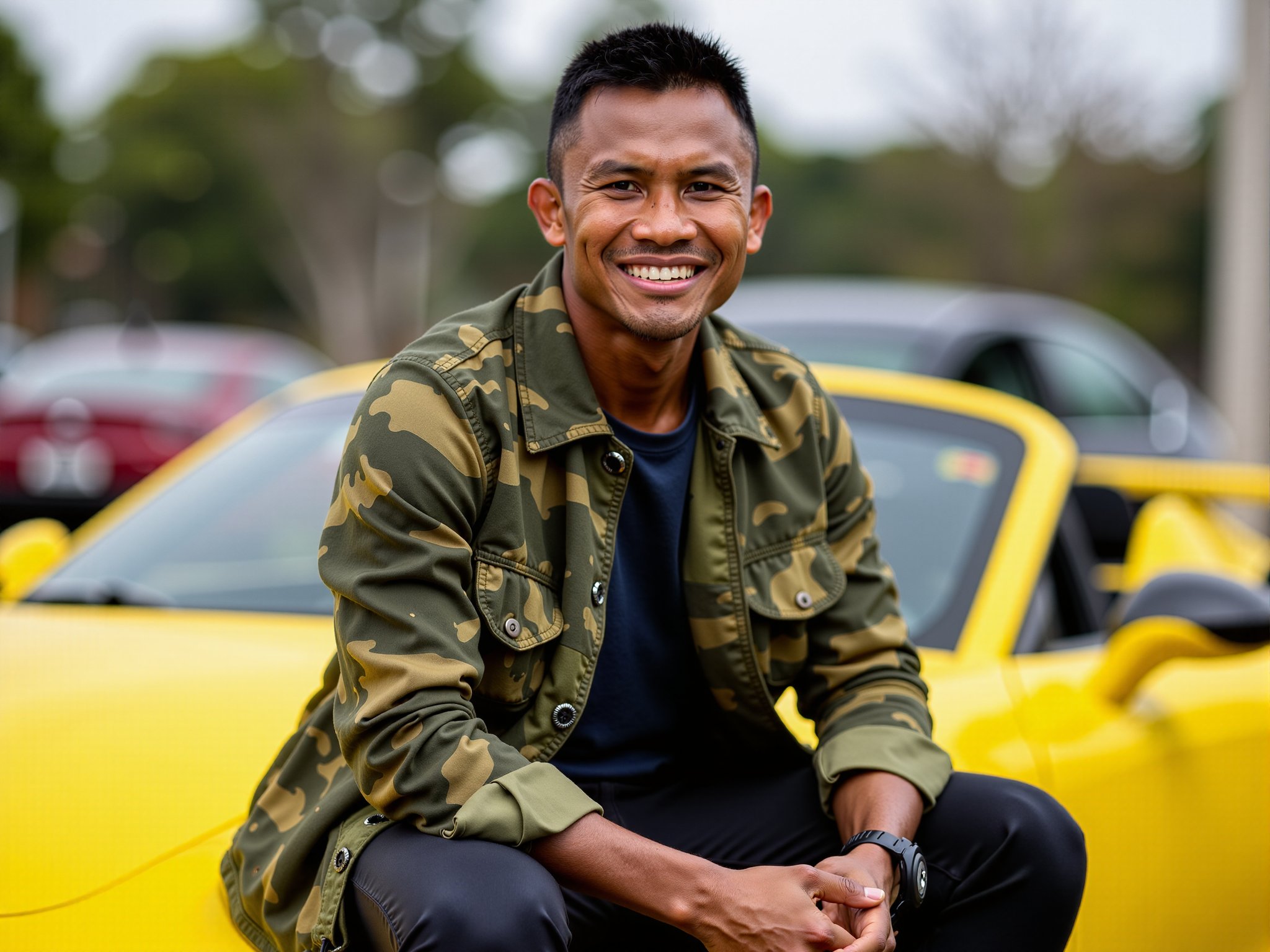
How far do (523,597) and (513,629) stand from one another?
0.17 feet

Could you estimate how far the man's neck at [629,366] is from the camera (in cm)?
207

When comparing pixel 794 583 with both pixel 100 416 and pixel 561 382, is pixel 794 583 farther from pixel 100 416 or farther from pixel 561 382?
pixel 100 416

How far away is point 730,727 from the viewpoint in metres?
2.14

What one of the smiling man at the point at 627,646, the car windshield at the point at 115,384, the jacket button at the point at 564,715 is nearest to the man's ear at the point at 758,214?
the smiling man at the point at 627,646

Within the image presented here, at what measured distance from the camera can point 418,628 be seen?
1735 mm

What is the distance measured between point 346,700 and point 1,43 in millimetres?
40948

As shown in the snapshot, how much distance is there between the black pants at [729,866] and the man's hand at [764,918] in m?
0.18

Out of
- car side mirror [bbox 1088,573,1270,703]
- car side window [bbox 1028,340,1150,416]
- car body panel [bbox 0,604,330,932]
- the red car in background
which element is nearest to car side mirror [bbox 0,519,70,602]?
car body panel [bbox 0,604,330,932]

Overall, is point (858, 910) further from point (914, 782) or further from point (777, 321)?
point (777, 321)

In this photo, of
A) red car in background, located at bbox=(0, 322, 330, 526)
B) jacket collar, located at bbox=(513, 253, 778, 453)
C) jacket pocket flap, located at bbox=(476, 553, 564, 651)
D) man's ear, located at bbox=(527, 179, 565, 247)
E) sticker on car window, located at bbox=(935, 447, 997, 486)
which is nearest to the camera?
jacket pocket flap, located at bbox=(476, 553, 564, 651)

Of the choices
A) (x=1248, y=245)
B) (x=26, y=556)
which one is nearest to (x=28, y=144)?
(x=1248, y=245)

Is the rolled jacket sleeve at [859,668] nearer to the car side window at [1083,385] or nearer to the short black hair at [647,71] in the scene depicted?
the short black hair at [647,71]

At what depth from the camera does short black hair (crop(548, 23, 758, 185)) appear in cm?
200

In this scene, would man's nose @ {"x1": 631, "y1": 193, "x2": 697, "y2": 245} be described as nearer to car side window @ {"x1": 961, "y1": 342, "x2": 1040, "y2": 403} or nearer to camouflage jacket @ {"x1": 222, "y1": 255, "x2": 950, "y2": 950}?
camouflage jacket @ {"x1": 222, "y1": 255, "x2": 950, "y2": 950}
